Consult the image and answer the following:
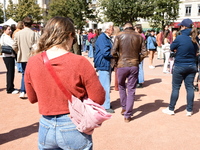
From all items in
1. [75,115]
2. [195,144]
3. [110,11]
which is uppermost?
[110,11]

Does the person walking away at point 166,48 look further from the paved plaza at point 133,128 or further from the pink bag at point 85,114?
the pink bag at point 85,114

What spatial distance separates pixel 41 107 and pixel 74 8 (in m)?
36.1

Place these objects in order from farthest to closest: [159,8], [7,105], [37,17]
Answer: [37,17] < [159,8] < [7,105]

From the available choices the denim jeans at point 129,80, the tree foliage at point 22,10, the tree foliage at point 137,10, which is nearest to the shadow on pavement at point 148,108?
the denim jeans at point 129,80

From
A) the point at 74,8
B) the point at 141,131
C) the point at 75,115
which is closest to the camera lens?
the point at 75,115

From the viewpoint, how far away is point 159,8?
99.0ft

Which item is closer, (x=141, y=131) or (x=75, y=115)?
(x=75, y=115)

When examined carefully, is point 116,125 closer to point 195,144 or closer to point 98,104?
point 195,144

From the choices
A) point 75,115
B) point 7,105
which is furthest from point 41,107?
point 7,105

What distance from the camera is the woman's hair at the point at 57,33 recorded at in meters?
1.93

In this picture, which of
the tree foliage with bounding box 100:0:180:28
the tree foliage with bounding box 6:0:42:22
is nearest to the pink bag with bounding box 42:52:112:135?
the tree foliage with bounding box 100:0:180:28

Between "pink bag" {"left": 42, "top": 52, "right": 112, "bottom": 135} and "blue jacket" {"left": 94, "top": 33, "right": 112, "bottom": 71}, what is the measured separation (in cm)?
310

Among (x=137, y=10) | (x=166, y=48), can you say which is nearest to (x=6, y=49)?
(x=166, y=48)

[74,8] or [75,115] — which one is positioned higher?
[74,8]
